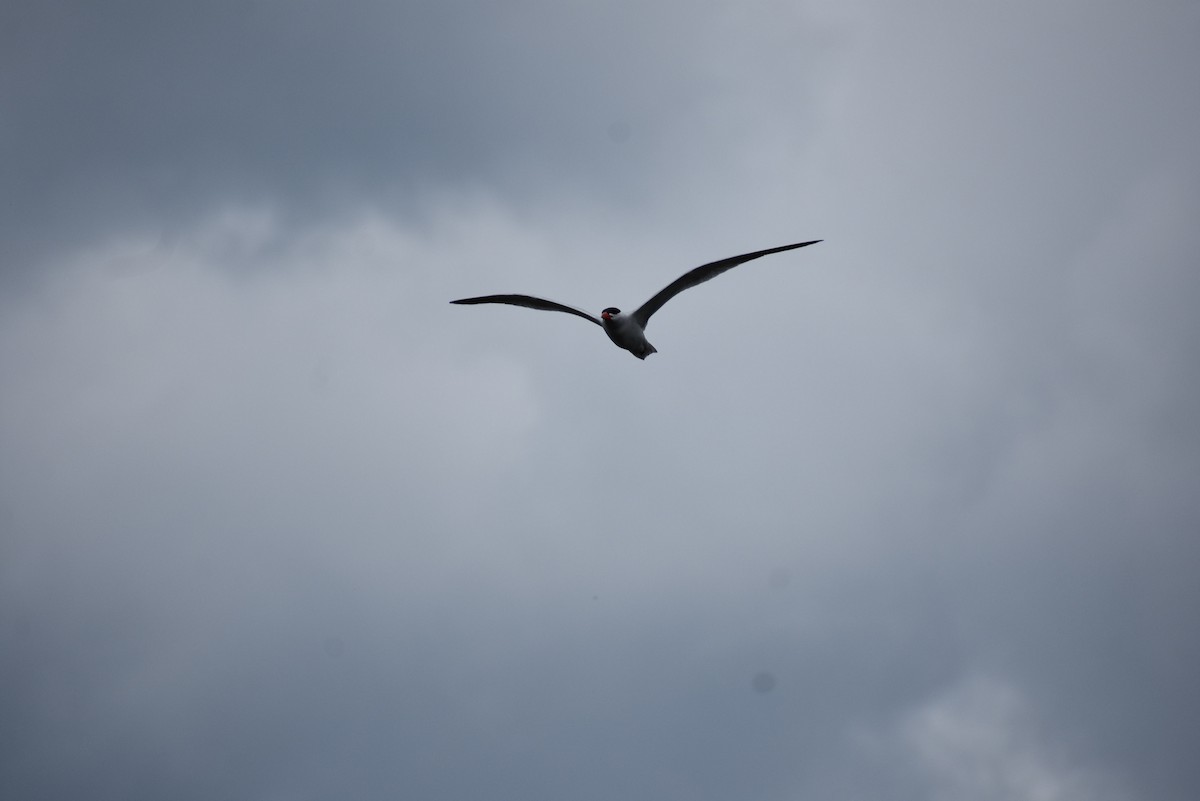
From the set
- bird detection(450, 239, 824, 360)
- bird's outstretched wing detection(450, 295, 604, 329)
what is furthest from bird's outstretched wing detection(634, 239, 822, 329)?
bird's outstretched wing detection(450, 295, 604, 329)

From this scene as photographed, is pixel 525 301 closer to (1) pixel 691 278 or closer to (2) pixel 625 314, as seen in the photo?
(2) pixel 625 314

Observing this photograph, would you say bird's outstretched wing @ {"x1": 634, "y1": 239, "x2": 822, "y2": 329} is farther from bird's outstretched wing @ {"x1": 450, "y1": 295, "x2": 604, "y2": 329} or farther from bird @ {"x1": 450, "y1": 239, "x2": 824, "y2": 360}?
bird's outstretched wing @ {"x1": 450, "y1": 295, "x2": 604, "y2": 329}

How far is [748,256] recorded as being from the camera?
37844 millimetres

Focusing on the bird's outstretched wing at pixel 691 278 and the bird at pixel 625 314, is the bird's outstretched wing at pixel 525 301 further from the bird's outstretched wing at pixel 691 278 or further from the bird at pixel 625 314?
the bird's outstretched wing at pixel 691 278

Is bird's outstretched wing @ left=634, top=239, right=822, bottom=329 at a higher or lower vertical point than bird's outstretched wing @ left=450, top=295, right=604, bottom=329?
higher

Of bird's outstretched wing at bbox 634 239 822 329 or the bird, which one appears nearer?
bird's outstretched wing at bbox 634 239 822 329

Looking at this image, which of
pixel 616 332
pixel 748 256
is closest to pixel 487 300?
pixel 616 332

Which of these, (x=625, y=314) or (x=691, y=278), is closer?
(x=691, y=278)

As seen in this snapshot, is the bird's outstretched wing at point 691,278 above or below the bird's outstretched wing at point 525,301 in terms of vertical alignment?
above

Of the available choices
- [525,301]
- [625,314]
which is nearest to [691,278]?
[625,314]

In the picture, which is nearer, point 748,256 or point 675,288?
point 748,256

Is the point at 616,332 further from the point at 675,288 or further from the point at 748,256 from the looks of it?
the point at 748,256

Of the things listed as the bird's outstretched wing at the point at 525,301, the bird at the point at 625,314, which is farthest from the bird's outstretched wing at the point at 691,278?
the bird's outstretched wing at the point at 525,301

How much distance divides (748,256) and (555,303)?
8.47 m
